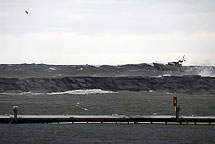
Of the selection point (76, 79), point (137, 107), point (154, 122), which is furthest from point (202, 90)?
point (154, 122)

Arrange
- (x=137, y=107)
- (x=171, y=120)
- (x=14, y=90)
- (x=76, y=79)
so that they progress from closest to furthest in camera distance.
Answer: (x=171, y=120), (x=137, y=107), (x=14, y=90), (x=76, y=79)

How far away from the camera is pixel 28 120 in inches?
1547

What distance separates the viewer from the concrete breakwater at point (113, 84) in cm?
10399

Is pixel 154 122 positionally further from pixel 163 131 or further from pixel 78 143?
pixel 78 143

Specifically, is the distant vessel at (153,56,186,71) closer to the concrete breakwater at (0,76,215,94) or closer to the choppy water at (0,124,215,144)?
the concrete breakwater at (0,76,215,94)

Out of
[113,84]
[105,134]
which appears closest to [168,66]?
[113,84]

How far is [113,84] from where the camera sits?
110 meters

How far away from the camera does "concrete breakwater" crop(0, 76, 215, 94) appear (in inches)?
4094

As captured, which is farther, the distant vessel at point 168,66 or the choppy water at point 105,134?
the distant vessel at point 168,66

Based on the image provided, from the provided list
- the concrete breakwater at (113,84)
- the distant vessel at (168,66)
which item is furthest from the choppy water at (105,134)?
the distant vessel at (168,66)

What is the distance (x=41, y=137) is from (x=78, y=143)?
315cm

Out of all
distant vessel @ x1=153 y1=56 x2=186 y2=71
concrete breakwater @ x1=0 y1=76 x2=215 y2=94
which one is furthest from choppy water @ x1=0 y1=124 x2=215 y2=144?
distant vessel @ x1=153 y1=56 x2=186 y2=71

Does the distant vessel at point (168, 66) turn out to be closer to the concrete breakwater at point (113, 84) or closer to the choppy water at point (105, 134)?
the concrete breakwater at point (113, 84)

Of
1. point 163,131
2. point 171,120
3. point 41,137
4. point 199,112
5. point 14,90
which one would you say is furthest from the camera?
point 14,90
